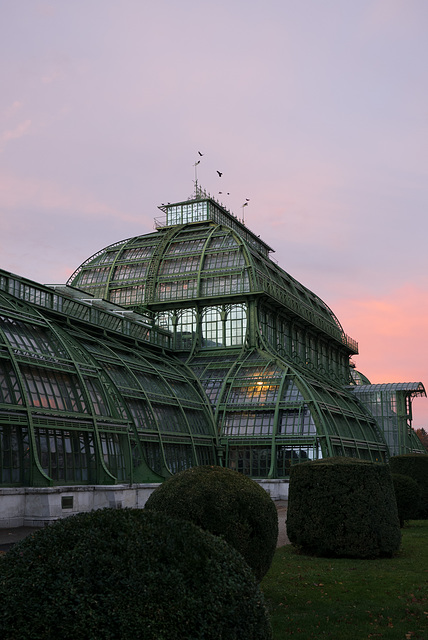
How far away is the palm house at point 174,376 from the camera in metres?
34.3

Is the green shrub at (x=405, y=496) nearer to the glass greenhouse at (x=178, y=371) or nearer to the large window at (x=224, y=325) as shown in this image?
the glass greenhouse at (x=178, y=371)

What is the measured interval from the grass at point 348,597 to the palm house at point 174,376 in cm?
1387

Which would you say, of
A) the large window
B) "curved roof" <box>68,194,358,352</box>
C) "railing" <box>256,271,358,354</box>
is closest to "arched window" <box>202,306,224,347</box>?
the large window

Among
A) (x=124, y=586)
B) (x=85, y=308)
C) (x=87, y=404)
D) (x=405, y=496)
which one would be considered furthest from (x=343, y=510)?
(x=85, y=308)

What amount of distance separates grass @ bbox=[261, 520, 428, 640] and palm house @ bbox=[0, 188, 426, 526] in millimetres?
13871

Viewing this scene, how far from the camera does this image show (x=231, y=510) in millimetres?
17812

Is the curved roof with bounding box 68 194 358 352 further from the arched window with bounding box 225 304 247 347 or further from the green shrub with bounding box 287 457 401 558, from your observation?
the green shrub with bounding box 287 457 401 558

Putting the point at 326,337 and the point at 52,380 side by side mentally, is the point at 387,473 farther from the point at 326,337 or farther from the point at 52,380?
the point at 326,337

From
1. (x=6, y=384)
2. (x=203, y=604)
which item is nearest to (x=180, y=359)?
(x=6, y=384)

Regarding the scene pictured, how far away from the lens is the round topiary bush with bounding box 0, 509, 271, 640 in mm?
7863

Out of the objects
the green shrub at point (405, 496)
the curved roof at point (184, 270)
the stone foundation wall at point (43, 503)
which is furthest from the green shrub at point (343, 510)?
the curved roof at point (184, 270)

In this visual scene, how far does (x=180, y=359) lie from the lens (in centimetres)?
6159

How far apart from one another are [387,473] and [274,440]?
2543 cm

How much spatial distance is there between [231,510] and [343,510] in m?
8.45
